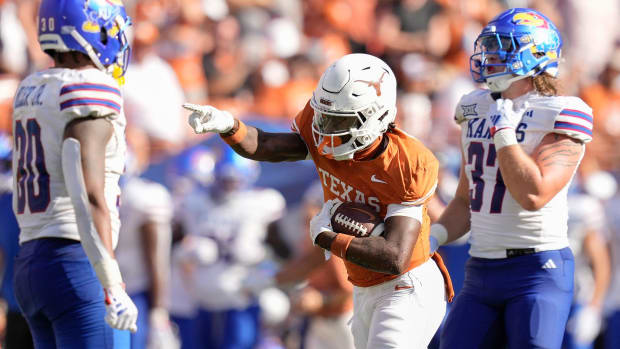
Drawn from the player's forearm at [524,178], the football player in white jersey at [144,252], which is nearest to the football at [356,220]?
the player's forearm at [524,178]

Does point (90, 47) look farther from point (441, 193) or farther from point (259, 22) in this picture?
point (259, 22)

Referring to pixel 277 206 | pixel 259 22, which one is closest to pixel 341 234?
pixel 277 206

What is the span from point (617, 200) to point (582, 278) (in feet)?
2.65

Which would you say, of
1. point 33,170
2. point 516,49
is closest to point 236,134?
point 33,170

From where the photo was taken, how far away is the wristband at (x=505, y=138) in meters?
4.14

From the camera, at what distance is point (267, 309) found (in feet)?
24.6

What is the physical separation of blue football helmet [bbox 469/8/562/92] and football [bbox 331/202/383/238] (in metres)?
0.93

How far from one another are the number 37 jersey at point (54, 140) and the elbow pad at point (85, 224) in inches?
4.8

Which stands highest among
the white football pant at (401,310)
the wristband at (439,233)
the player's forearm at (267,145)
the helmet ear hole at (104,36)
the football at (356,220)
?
the helmet ear hole at (104,36)

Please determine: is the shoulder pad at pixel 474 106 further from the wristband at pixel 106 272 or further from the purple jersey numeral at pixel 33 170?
the purple jersey numeral at pixel 33 170

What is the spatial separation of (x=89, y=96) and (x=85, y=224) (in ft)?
1.59

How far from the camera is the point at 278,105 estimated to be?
9383 mm

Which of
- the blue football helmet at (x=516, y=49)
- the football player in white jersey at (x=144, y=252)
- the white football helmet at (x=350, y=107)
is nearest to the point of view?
the white football helmet at (x=350, y=107)

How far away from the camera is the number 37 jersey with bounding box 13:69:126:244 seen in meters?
3.87
